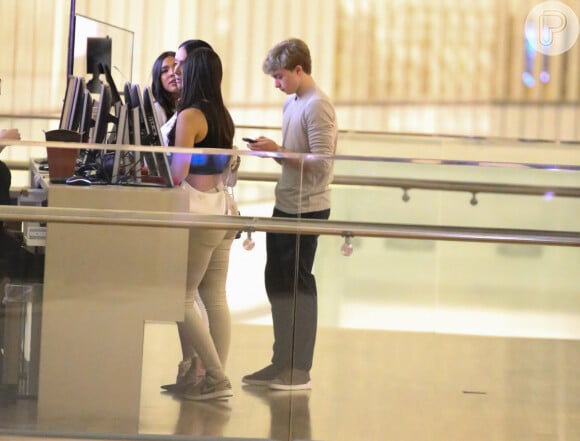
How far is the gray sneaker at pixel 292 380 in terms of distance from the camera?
2781mm

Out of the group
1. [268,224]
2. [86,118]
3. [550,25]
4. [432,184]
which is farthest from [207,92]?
[550,25]

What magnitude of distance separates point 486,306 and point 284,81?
144 centimetres

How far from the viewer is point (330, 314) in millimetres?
2770

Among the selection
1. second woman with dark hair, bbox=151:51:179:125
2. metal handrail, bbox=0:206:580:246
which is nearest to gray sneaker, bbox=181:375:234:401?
metal handrail, bbox=0:206:580:246

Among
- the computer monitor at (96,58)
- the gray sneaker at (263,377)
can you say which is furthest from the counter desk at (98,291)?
the computer monitor at (96,58)

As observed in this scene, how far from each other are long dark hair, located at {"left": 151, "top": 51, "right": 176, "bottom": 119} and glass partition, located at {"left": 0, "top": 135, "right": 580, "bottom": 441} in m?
1.64

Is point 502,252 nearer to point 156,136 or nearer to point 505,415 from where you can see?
point 505,415

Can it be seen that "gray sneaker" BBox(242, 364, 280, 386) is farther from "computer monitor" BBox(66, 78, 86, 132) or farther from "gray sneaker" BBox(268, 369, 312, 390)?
"computer monitor" BBox(66, 78, 86, 132)

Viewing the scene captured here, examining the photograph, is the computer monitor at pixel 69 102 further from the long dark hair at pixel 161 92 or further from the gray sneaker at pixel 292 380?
the gray sneaker at pixel 292 380

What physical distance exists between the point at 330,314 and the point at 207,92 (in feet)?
3.47

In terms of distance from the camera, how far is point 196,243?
8.96 feet

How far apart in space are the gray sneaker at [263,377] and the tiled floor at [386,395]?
21 millimetres

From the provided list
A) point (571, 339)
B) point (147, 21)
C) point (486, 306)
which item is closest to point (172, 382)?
point (486, 306)

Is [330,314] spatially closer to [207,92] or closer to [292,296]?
[292,296]
